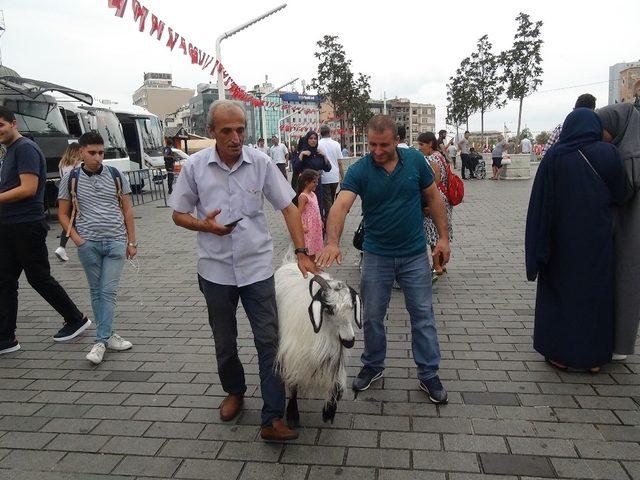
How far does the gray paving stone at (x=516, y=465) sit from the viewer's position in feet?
8.93

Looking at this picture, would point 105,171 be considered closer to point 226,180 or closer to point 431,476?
point 226,180

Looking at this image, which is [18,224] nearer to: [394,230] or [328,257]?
[328,257]

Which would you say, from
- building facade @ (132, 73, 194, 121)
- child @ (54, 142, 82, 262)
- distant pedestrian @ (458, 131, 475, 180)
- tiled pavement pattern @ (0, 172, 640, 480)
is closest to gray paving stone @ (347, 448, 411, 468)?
tiled pavement pattern @ (0, 172, 640, 480)

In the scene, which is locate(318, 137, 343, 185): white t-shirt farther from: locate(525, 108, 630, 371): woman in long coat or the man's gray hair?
the man's gray hair

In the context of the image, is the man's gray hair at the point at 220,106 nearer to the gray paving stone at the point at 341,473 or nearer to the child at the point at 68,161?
the gray paving stone at the point at 341,473

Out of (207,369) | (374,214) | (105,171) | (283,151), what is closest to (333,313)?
(374,214)

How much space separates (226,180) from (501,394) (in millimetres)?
2453

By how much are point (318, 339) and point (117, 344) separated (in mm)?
2501

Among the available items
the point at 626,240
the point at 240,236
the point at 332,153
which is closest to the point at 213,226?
the point at 240,236

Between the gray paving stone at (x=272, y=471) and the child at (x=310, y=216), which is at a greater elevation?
the child at (x=310, y=216)

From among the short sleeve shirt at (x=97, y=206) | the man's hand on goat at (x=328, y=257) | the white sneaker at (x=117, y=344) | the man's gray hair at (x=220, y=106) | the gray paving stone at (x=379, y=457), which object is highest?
the man's gray hair at (x=220, y=106)

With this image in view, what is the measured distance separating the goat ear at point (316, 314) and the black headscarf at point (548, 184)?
1807 millimetres

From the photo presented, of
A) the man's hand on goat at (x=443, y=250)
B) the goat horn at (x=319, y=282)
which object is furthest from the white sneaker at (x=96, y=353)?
the man's hand on goat at (x=443, y=250)

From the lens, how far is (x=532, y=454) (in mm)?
2873
